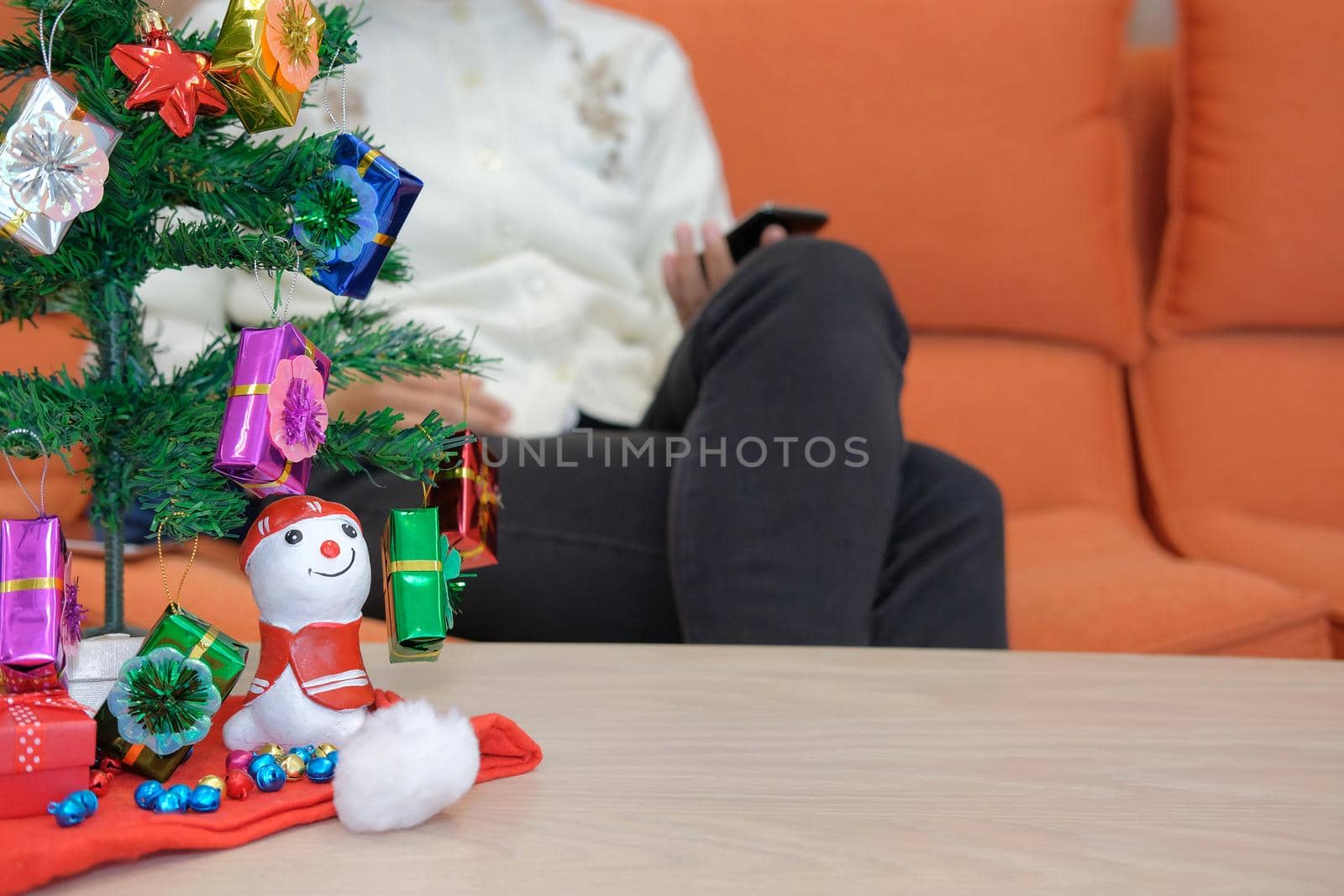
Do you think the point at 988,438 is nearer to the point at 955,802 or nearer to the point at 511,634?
the point at 511,634

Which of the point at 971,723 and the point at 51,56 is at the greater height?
the point at 51,56

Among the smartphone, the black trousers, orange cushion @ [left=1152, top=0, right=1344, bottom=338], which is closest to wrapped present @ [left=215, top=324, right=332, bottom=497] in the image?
the black trousers

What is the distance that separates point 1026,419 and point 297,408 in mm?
1120

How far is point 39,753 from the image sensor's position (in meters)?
0.36

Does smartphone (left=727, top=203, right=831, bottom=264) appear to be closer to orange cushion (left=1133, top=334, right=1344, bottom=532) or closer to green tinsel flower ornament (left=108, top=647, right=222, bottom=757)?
orange cushion (left=1133, top=334, right=1344, bottom=532)

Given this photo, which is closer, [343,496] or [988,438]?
[343,496]

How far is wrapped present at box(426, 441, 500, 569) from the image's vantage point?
47cm

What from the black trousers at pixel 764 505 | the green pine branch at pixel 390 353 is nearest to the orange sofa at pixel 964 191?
the black trousers at pixel 764 505

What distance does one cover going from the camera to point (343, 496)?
83 centimetres

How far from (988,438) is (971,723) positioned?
0.90 m

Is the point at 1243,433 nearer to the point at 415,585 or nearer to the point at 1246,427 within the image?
the point at 1246,427

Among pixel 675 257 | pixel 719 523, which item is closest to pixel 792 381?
pixel 719 523

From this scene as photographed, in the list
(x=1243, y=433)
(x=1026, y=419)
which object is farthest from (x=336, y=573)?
(x=1243, y=433)

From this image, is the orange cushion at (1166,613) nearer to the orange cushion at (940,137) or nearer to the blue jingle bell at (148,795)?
the orange cushion at (940,137)
